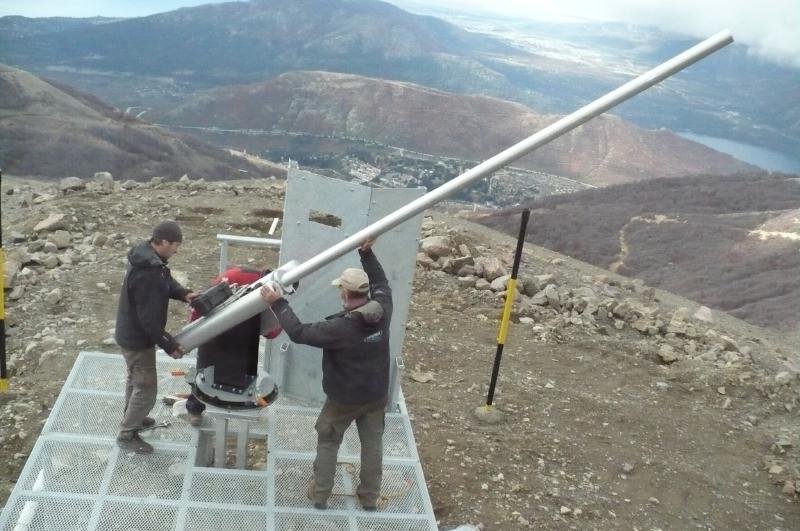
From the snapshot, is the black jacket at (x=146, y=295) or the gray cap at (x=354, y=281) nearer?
the gray cap at (x=354, y=281)

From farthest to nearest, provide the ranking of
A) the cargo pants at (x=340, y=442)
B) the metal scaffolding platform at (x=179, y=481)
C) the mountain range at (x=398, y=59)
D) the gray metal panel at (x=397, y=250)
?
the mountain range at (x=398, y=59) < the gray metal panel at (x=397, y=250) < the cargo pants at (x=340, y=442) < the metal scaffolding platform at (x=179, y=481)

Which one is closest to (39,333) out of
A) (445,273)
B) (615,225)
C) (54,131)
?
(445,273)

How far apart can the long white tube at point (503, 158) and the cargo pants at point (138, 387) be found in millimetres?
297

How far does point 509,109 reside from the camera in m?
31.5

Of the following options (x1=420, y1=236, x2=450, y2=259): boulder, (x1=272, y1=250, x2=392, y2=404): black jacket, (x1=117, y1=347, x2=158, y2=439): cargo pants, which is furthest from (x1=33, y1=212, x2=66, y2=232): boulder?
(x1=272, y1=250, x2=392, y2=404): black jacket

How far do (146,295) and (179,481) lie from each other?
1124 millimetres

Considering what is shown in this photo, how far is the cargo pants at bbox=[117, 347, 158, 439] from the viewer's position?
4160 mm

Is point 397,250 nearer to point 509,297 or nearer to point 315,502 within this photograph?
point 509,297

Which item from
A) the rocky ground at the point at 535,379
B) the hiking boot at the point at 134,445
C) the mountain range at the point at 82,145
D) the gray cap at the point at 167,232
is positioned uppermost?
the gray cap at the point at 167,232

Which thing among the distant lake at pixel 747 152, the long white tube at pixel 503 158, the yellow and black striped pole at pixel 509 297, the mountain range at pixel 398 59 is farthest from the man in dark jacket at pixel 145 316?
the distant lake at pixel 747 152

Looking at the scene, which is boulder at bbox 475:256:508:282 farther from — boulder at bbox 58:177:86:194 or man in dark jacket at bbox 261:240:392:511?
boulder at bbox 58:177:86:194

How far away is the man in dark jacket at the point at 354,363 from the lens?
146 inches

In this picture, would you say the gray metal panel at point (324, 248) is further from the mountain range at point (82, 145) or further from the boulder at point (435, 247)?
the mountain range at point (82, 145)

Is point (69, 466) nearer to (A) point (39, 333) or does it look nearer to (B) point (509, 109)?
(A) point (39, 333)
